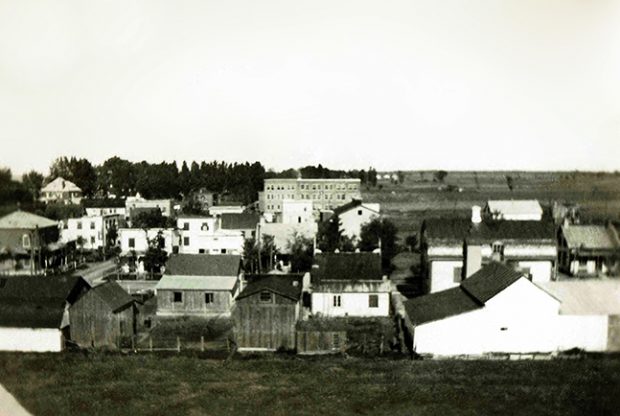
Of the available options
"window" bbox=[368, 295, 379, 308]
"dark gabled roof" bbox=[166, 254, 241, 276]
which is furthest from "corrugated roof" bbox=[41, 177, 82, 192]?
"window" bbox=[368, 295, 379, 308]

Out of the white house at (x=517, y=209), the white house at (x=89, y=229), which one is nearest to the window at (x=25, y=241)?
the white house at (x=89, y=229)

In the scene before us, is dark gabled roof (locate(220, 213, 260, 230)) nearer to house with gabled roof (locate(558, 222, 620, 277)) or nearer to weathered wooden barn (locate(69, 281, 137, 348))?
weathered wooden barn (locate(69, 281, 137, 348))

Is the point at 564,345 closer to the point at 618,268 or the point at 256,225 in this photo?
the point at 618,268

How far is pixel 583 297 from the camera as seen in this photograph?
38.1 feet

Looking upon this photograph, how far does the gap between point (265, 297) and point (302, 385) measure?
115 inches

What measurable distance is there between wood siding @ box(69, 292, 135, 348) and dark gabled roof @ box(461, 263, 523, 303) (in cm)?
818

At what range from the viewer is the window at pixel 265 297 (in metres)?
12.5

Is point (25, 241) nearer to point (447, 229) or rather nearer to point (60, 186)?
point (60, 186)

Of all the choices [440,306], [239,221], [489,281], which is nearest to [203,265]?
[440,306]

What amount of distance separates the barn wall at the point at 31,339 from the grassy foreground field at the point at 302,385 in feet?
0.88

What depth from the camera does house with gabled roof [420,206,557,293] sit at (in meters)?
16.0

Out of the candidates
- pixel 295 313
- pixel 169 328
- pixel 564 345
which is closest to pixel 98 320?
pixel 169 328

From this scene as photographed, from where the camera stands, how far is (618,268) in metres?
6.16

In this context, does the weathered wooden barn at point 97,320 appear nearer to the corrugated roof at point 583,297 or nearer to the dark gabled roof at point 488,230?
the dark gabled roof at point 488,230
